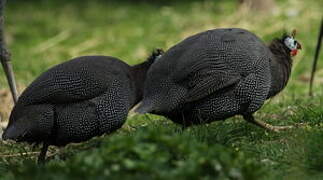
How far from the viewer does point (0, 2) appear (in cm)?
659

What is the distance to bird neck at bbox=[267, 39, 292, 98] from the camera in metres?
6.13

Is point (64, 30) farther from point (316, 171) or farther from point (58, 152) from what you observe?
point (316, 171)

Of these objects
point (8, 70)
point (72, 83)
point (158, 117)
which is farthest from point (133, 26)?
point (72, 83)

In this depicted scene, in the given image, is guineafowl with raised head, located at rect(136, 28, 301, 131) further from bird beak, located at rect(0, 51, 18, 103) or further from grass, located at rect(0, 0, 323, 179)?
bird beak, located at rect(0, 51, 18, 103)

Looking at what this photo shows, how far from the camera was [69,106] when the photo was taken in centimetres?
555

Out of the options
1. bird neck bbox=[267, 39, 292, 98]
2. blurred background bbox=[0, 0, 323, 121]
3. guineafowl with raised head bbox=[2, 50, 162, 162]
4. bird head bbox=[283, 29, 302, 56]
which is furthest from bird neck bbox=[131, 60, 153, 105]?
blurred background bbox=[0, 0, 323, 121]

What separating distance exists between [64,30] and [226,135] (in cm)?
830

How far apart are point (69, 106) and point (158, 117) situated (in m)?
2.18

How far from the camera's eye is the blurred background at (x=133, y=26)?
10984 millimetres

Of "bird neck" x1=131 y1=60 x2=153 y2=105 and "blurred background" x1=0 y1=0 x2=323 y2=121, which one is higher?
"bird neck" x1=131 y1=60 x2=153 y2=105

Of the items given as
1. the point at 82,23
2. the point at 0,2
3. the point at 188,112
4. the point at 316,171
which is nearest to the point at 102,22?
the point at 82,23

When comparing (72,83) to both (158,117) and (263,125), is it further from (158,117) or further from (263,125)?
(158,117)

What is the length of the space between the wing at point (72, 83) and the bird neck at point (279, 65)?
48.4 inches

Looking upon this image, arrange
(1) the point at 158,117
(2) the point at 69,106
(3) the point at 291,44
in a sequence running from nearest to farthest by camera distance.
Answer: (2) the point at 69,106 → (3) the point at 291,44 → (1) the point at 158,117
